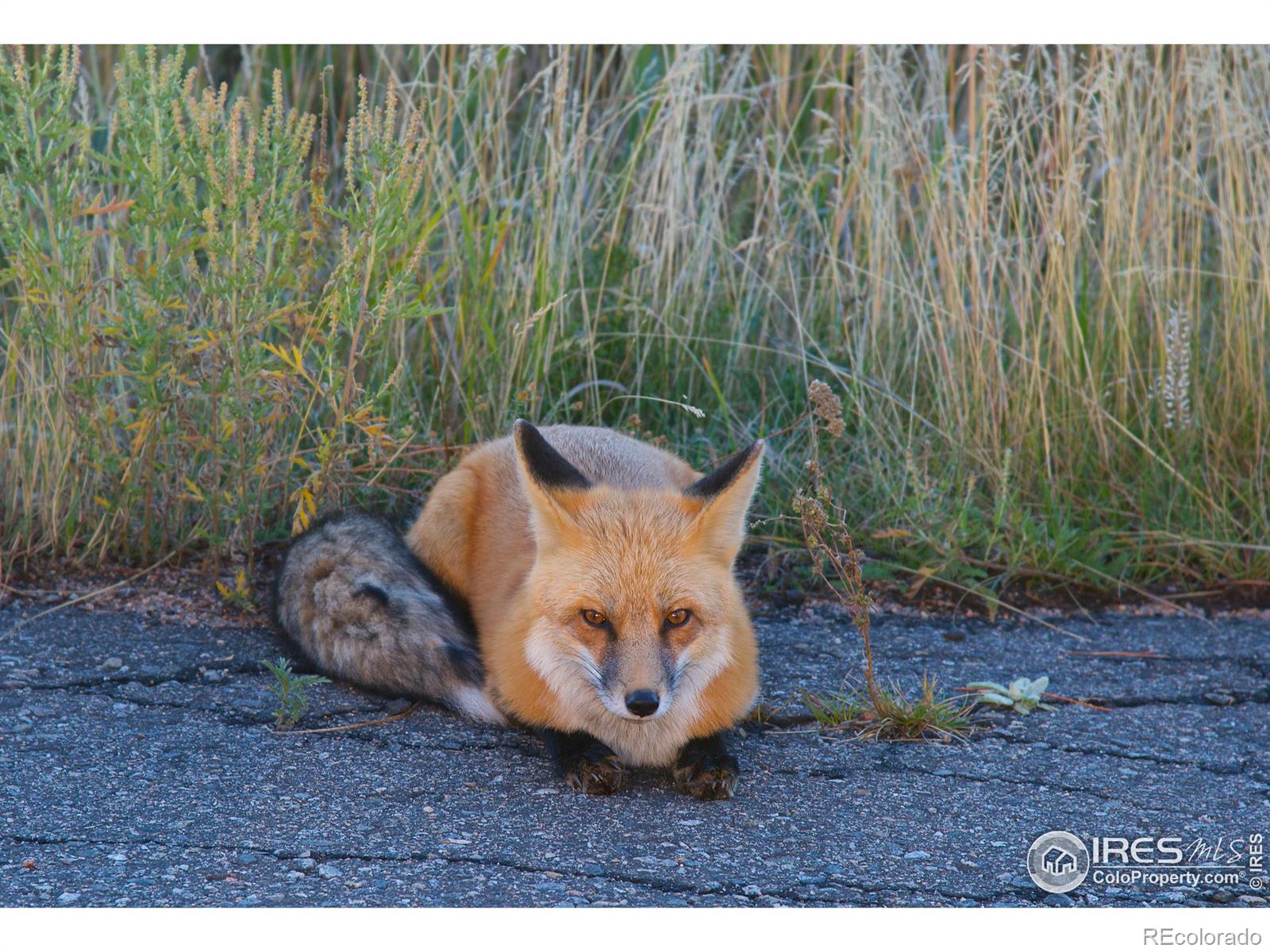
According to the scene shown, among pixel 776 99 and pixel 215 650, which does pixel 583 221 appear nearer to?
pixel 776 99

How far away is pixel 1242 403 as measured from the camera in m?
5.43

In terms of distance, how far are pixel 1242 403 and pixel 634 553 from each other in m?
3.42

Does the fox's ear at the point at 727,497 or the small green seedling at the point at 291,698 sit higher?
the fox's ear at the point at 727,497

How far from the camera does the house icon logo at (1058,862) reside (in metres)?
2.94

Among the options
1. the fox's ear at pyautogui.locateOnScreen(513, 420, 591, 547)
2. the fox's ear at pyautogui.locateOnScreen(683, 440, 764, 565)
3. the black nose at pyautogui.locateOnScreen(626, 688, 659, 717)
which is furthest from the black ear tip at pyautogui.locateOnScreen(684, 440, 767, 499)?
the black nose at pyautogui.locateOnScreen(626, 688, 659, 717)

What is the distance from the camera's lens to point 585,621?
3.32 m

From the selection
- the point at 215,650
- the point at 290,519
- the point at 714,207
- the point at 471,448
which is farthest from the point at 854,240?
the point at 215,650

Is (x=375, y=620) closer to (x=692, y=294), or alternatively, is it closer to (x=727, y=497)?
(x=727, y=497)

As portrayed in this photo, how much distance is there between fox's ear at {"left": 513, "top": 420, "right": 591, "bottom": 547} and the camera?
344 centimetres

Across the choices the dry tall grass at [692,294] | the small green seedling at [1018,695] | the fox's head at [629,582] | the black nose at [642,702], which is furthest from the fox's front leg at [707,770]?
the dry tall grass at [692,294]

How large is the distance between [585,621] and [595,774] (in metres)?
0.44

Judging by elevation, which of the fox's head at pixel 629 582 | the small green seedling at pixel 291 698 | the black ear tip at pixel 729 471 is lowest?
the small green seedling at pixel 291 698

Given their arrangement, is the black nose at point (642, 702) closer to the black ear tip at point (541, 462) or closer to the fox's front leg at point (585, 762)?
the fox's front leg at point (585, 762)

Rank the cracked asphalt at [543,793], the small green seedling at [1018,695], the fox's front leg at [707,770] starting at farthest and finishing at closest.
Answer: the small green seedling at [1018,695] < the fox's front leg at [707,770] < the cracked asphalt at [543,793]
